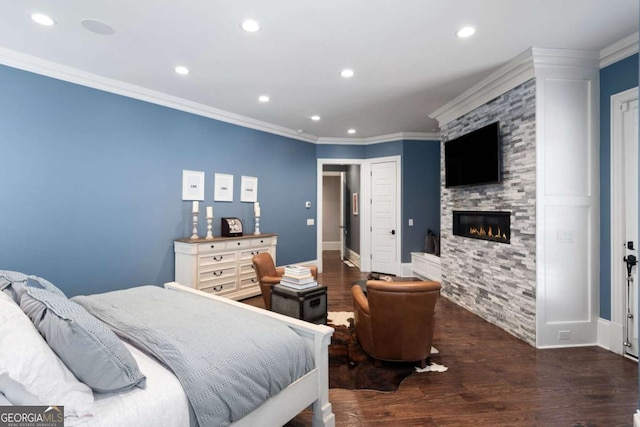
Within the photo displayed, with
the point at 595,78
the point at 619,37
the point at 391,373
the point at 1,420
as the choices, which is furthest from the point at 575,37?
the point at 1,420

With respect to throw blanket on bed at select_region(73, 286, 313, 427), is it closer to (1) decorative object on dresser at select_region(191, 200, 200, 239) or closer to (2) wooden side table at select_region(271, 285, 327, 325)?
(2) wooden side table at select_region(271, 285, 327, 325)

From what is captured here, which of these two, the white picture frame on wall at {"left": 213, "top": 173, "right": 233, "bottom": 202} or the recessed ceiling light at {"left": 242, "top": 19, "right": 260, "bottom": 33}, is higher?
the recessed ceiling light at {"left": 242, "top": 19, "right": 260, "bottom": 33}

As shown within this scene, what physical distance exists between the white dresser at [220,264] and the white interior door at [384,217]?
257cm

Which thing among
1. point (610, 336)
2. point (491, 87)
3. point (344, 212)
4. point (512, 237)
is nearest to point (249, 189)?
point (491, 87)

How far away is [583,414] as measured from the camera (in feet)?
6.68

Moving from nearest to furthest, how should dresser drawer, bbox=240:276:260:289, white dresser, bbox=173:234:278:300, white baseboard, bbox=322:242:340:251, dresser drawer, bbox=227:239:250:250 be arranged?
white dresser, bbox=173:234:278:300 → dresser drawer, bbox=227:239:250:250 → dresser drawer, bbox=240:276:260:289 → white baseboard, bbox=322:242:340:251

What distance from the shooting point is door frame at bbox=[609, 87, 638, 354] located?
2.83 meters

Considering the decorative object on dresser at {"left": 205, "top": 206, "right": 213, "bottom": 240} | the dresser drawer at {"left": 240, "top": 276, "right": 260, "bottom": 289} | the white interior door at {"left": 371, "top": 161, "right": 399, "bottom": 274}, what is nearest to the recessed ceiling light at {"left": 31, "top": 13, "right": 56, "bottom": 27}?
the decorative object on dresser at {"left": 205, "top": 206, "right": 213, "bottom": 240}

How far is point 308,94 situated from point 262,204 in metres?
2.17

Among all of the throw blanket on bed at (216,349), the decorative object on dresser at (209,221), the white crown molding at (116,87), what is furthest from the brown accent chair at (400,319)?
the white crown molding at (116,87)

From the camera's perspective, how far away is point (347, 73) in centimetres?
339

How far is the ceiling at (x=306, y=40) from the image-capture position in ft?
7.54

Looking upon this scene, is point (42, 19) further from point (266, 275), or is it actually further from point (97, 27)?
point (266, 275)

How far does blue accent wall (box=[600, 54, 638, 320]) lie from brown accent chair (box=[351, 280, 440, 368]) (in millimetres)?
1861
